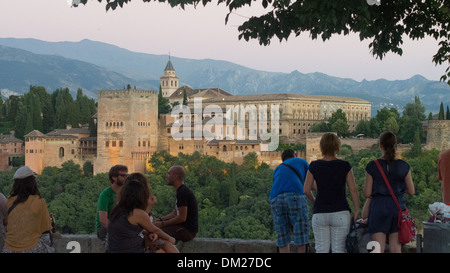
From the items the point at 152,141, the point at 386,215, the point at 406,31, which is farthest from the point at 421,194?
the point at 386,215

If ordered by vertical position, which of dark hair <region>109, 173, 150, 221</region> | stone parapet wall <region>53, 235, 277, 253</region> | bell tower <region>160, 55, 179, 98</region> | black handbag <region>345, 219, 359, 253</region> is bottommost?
stone parapet wall <region>53, 235, 277, 253</region>

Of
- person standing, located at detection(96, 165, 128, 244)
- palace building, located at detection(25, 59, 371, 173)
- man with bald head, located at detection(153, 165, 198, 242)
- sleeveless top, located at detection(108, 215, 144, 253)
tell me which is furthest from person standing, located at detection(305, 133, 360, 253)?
palace building, located at detection(25, 59, 371, 173)

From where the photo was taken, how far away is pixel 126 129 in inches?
1924

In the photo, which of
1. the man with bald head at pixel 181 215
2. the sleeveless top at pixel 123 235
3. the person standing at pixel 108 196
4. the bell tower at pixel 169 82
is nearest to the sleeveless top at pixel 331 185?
the man with bald head at pixel 181 215

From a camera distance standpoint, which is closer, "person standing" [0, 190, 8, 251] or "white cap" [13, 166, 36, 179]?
"white cap" [13, 166, 36, 179]

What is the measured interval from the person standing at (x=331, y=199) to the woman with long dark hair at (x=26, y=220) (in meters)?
2.36

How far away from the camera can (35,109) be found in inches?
2181

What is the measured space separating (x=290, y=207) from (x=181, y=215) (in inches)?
41.2

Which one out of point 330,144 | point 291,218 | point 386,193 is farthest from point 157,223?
point 386,193

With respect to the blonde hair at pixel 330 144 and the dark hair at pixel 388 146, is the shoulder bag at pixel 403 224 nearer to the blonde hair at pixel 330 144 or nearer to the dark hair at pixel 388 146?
the dark hair at pixel 388 146

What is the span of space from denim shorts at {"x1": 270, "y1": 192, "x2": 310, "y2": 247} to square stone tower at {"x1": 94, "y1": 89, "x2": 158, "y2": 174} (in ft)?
134

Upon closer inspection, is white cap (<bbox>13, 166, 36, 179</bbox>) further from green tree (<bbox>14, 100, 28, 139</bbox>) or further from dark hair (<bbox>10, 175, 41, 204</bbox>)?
green tree (<bbox>14, 100, 28, 139</bbox>)

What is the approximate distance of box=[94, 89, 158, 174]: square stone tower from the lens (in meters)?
47.6

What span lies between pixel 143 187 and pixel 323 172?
1.60m
